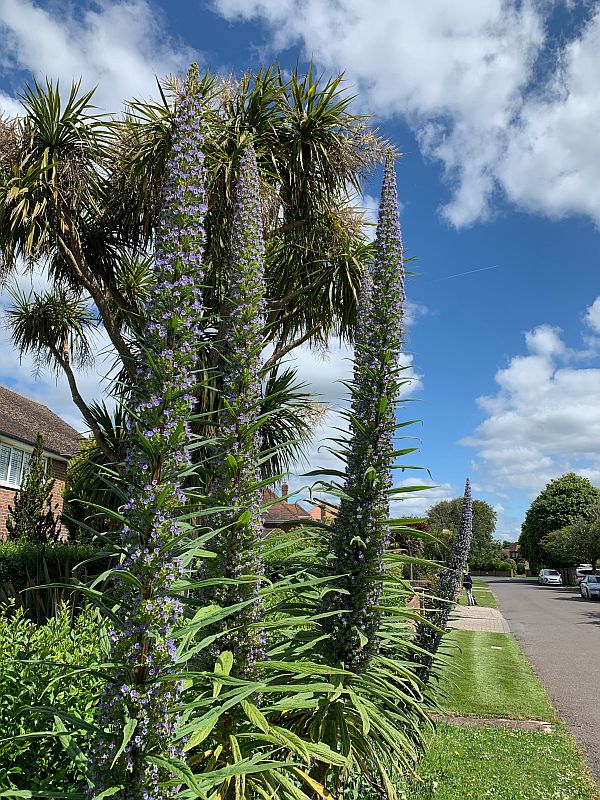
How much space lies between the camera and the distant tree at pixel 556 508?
64.9 metres

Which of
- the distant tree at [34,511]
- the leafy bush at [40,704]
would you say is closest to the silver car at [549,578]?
the distant tree at [34,511]

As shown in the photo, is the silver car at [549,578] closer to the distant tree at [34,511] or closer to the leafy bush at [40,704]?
the distant tree at [34,511]

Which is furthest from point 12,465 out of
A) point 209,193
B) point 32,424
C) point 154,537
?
point 154,537

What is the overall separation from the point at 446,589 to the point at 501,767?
278 centimetres

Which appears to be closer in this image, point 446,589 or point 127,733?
point 127,733

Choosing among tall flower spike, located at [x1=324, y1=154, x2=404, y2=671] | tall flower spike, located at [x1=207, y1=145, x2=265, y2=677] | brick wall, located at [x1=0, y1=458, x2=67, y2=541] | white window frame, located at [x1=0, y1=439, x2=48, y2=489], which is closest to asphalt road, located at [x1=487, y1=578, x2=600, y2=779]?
tall flower spike, located at [x1=324, y1=154, x2=404, y2=671]

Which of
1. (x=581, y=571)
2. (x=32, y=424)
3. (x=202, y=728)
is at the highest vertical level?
(x=32, y=424)

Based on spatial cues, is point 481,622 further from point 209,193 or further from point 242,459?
point 242,459

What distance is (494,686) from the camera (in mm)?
10570

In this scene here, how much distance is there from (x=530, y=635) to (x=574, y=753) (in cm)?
1150

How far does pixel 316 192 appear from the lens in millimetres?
8531

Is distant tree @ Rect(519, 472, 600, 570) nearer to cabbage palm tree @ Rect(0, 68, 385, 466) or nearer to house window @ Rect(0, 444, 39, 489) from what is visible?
house window @ Rect(0, 444, 39, 489)

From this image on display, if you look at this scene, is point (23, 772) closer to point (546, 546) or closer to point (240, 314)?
point (240, 314)

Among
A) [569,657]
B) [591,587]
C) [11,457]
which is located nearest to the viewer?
[569,657]
